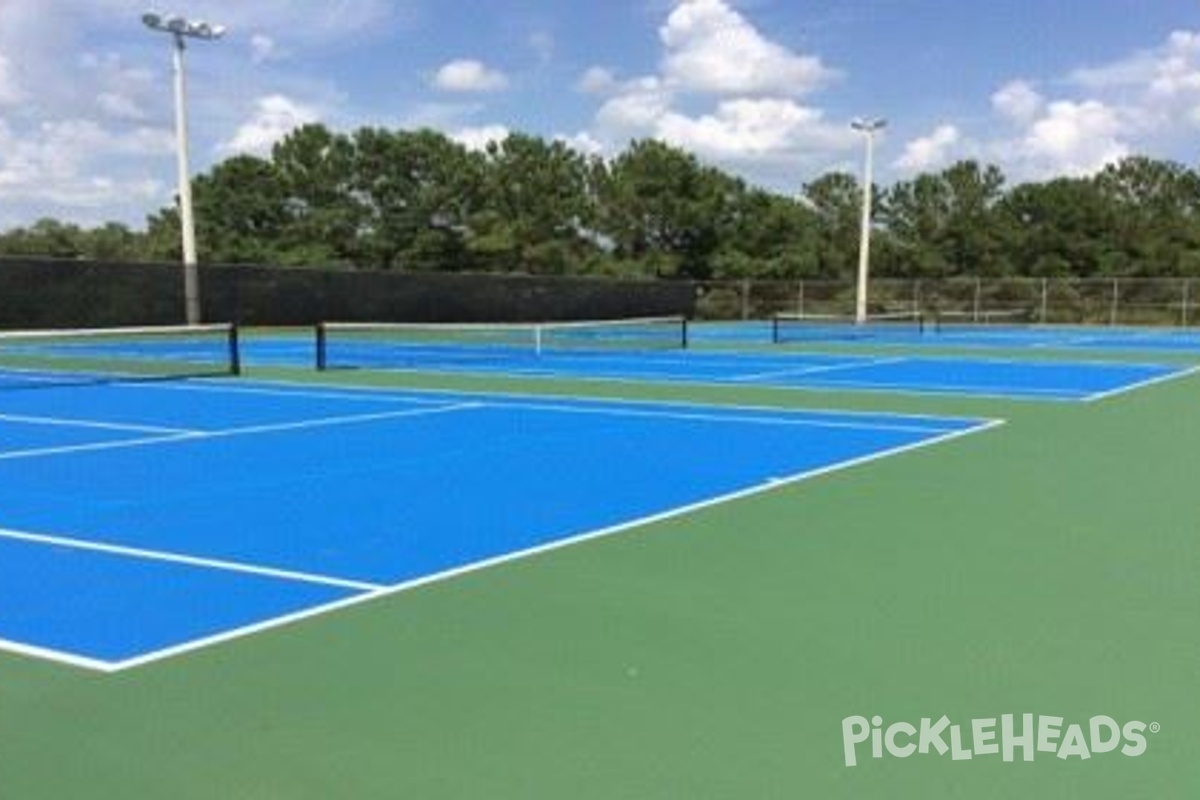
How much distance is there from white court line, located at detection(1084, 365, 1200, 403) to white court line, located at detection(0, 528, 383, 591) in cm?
1060

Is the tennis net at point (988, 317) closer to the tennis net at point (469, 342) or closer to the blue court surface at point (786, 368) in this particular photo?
the tennis net at point (469, 342)

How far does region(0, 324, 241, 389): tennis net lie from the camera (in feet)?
57.4

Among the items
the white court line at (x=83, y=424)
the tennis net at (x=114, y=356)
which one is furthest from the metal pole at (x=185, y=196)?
the white court line at (x=83, y=424)

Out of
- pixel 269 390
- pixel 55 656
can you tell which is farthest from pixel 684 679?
pixel 269 390

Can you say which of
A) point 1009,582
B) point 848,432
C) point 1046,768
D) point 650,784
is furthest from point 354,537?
point 848,432

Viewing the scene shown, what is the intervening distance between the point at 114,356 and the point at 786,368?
11510mm

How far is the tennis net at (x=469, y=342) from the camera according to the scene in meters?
20.7

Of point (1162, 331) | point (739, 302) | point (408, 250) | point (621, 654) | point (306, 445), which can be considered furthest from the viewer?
point (408, 250)

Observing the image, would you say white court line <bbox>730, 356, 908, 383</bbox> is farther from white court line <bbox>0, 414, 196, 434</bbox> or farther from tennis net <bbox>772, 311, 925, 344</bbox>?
white court line <bbox>0, 414, 196, 434</bbox>

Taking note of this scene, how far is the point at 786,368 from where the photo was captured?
19.7 metres

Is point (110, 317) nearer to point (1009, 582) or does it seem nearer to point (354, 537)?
point (354, 537)

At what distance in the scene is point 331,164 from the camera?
59.6 metres

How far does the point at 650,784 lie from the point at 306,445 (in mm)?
7234

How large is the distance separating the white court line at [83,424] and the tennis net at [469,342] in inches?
249
